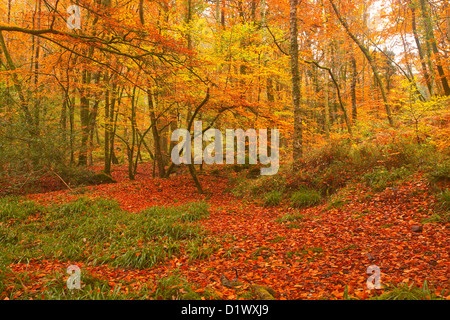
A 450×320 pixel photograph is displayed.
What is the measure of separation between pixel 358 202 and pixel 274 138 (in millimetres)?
5925

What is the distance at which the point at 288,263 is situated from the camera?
448 centimetres

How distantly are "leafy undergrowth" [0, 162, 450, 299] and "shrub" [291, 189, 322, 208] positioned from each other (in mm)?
181

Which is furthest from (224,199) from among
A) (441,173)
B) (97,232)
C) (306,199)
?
(441,173)

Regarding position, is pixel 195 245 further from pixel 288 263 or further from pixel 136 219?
pixel 136 219

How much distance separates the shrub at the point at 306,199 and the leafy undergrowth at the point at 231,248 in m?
0.18

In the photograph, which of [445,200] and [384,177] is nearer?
[445,200]

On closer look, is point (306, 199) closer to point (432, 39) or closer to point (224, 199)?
point (224, 199)

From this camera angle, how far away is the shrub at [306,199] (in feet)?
25.8

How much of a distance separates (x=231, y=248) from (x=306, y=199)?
3.68 m

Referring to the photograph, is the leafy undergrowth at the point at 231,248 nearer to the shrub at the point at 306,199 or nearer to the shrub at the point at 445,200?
the shrub at the point at 445,200

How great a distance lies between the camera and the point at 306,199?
7957mm

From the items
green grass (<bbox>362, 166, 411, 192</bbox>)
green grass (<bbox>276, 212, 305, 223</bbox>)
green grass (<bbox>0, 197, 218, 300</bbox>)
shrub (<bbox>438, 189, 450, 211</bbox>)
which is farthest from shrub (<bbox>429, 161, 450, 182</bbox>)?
green grass (<bbox>0, 197, 218, 300</bbox>)

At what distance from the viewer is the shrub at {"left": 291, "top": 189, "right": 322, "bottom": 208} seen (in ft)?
25.8

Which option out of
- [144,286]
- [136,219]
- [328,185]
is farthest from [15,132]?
[328,185]
